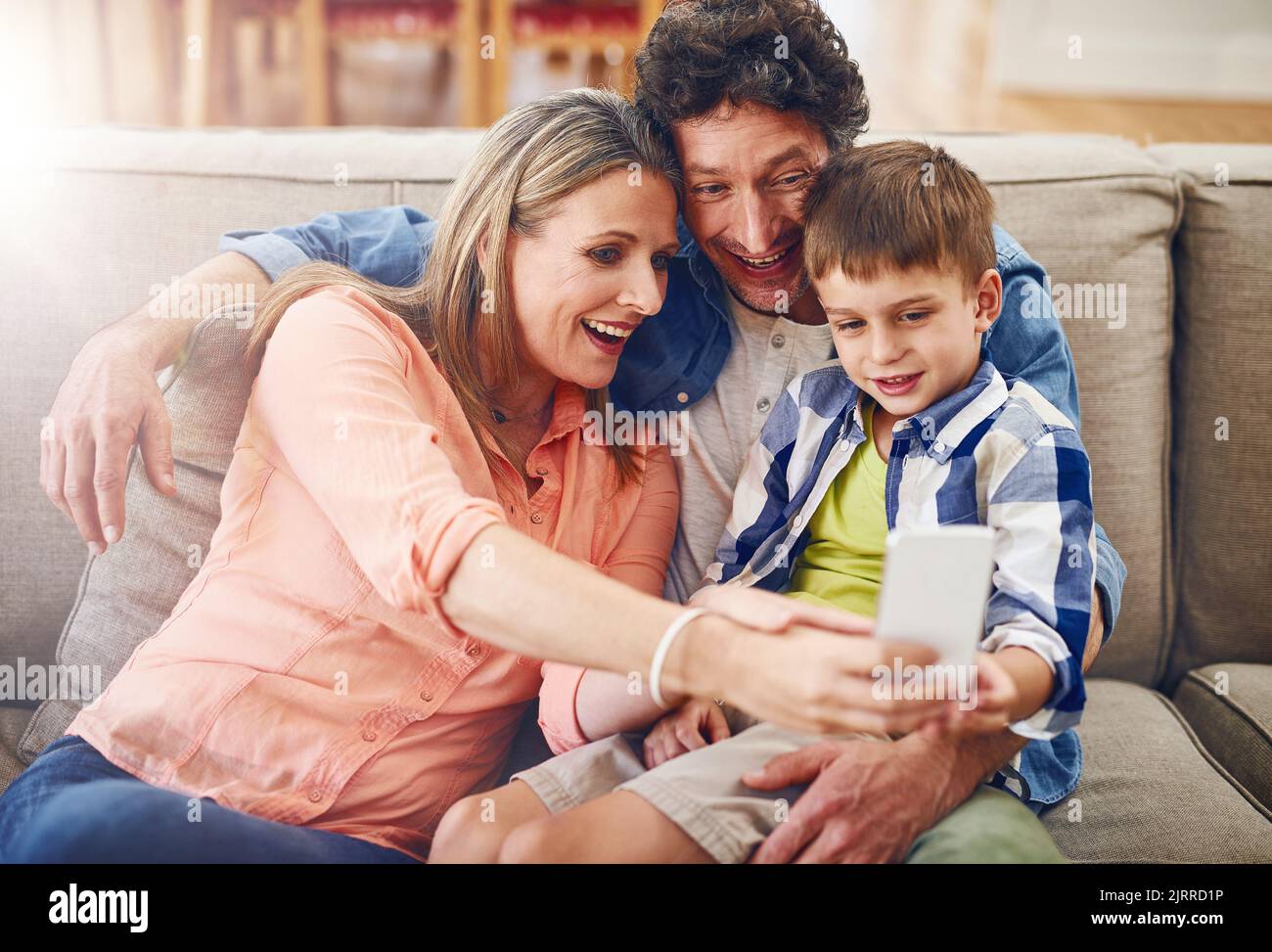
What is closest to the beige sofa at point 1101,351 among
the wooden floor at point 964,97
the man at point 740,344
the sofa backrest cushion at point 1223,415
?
the sofa backrest cushion at point 1223,415

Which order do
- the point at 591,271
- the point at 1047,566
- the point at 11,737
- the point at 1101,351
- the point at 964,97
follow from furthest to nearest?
the point at 964,97 < the point at 1101,351 < the point at 11,737 < the point at 591,271 < the point at 1047,566

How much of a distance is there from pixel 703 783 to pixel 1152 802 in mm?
536

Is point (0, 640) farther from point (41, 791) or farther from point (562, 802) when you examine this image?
point (562, 802)

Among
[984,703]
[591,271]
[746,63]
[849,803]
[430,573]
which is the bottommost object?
[849,803]

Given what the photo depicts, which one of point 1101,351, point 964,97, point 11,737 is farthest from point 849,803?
point 964,97

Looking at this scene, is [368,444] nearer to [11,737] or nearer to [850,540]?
[850,540]

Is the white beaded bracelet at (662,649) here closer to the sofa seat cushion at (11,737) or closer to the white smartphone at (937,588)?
the white smartphone at (937,588)

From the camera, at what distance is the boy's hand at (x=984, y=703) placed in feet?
2.98

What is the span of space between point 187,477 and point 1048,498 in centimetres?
85

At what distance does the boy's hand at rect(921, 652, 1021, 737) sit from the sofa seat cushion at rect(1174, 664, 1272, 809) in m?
0.52

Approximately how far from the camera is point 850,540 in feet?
3.80

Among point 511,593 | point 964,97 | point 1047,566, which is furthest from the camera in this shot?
point 964,97

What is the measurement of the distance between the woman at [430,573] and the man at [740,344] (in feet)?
0.20

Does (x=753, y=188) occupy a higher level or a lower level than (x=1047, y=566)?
higher
